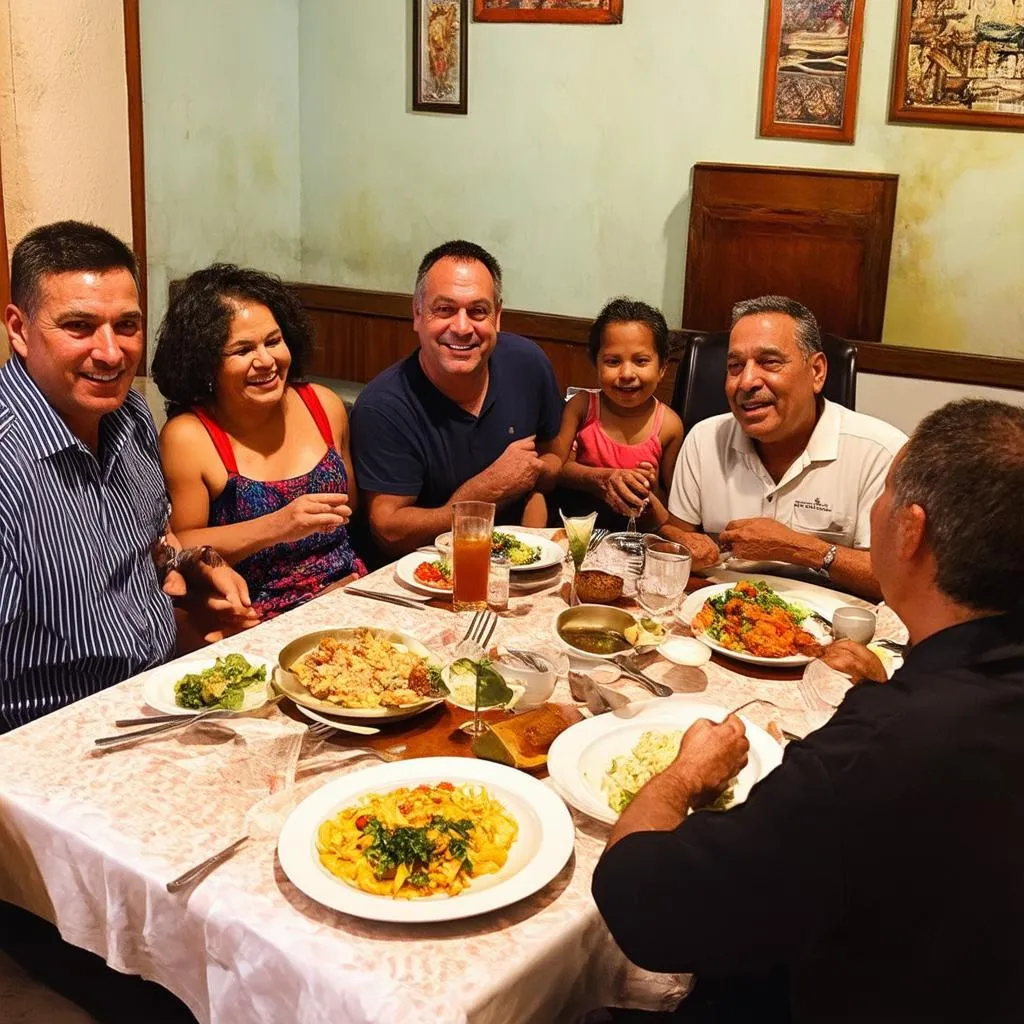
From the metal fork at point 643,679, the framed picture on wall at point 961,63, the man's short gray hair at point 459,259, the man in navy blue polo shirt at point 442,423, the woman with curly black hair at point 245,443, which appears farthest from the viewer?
the framed picture on wall at point 961,63

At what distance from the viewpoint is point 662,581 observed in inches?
79.2

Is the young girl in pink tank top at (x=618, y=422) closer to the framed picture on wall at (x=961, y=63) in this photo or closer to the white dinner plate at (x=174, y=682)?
the white dinner plate at (x=174, y=682)

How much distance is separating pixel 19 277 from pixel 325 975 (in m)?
1.49

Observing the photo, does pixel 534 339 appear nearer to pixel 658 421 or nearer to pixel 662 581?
pixel 658 421

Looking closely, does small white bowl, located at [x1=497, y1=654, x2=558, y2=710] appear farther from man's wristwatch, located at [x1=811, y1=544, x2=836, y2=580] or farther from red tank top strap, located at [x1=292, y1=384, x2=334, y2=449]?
red tank top strap, located at [x1=292, y1=384, x2=334, y2=449]

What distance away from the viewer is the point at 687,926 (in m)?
1.06

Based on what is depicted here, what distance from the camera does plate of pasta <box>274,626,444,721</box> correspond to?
163cm

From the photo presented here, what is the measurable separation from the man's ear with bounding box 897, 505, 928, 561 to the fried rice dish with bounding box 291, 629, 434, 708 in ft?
2.56

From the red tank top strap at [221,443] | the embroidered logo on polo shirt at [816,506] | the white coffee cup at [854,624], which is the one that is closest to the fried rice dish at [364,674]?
the white coffee cup at [854,624]

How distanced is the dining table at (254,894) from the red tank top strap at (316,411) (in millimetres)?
1104

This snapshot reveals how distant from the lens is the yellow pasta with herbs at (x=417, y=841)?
1264 mm

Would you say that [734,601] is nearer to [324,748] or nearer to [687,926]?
[324,748]

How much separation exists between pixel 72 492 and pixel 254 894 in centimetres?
103

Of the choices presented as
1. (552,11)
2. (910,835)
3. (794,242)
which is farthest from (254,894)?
(552,11)
